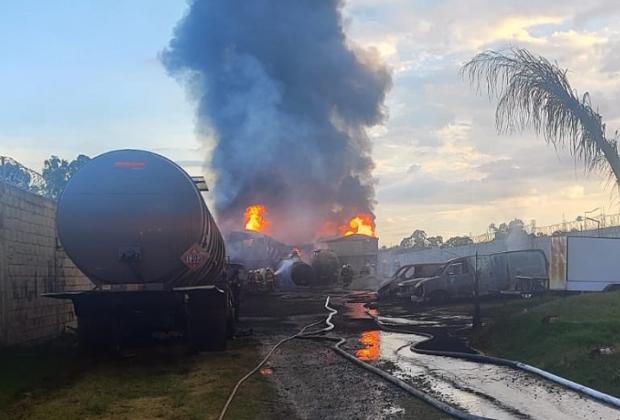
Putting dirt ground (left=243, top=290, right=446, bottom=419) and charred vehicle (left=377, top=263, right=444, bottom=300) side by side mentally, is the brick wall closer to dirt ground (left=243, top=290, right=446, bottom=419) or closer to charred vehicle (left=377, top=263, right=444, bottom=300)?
dirt ground (left=243, top=290, right=446, bottom=419)

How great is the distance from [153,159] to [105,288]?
225 cm

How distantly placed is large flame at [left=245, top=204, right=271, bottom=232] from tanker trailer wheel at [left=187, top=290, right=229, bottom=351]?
3634 centimetres

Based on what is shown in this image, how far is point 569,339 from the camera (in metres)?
10.8

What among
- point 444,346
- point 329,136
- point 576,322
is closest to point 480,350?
point 444,346

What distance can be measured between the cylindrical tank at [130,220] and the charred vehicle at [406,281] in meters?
15.7

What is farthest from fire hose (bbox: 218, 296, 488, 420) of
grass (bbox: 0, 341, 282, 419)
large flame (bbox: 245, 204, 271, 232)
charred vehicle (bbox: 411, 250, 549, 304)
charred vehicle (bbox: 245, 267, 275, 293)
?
large flame (bbox: 245, 204, 271, 232)

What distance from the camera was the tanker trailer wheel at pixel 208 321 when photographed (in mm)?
11891

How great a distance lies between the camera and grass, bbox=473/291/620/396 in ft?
29.5

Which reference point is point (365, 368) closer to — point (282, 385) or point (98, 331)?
point (282, 385)

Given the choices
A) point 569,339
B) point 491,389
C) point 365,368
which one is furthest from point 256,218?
point 491,389

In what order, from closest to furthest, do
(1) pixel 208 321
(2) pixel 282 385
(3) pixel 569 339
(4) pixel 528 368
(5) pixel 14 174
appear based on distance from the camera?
(2) pixel 282 385
(4) pixel 528 368
(3) pixel 569 339
(1) pixel 208 321
(5) pixel 14 174

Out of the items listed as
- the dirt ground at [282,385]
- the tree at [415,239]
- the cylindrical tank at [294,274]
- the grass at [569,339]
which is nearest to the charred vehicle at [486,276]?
the grass at [569,339]

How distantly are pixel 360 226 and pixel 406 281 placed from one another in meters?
27.2

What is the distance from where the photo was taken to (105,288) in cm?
1090
